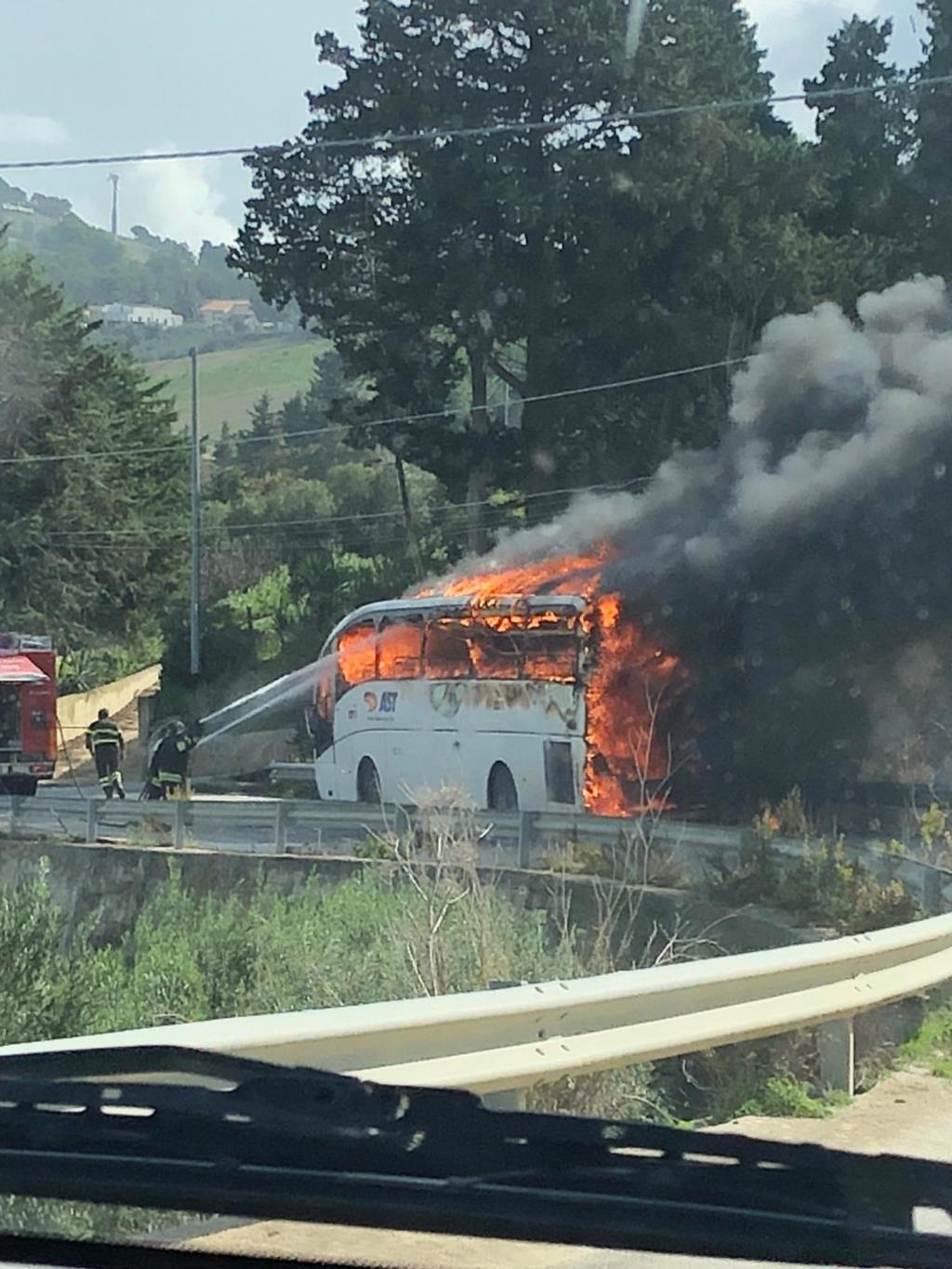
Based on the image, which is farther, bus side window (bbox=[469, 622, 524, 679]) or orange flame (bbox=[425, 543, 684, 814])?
bus side window (bbox=[469, 622, 524, 679])

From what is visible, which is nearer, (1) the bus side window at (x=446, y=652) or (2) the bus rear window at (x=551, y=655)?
(2) the bus rear window at (x=551, y=655)

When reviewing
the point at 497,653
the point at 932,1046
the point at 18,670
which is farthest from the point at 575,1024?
the point at 18,670

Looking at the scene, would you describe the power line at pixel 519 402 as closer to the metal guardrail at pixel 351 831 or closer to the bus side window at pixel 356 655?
the bus side window at pixel 356 655

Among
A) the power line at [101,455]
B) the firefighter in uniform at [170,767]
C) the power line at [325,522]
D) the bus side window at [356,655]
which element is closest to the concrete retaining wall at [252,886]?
the firefighter in uniform at [170,767]

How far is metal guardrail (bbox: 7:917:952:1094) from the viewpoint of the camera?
430 centimetres

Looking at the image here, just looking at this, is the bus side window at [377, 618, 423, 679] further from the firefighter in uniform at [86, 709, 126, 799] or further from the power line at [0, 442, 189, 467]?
the power line at [0, 442, 189, 467]

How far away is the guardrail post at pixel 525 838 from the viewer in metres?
15.5

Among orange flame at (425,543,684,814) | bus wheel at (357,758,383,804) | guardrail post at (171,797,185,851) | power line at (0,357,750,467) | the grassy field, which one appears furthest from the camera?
the grassy field

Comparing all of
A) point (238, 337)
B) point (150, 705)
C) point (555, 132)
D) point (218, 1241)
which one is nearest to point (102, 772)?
point (150, 705)

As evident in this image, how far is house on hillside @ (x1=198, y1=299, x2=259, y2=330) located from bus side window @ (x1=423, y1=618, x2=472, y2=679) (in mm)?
16073

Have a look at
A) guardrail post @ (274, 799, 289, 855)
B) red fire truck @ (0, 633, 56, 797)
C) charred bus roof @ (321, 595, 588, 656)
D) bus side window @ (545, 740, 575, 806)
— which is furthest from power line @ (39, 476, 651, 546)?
guardrail post @ (274, 799, 289, 855)

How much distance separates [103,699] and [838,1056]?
35.4 meters

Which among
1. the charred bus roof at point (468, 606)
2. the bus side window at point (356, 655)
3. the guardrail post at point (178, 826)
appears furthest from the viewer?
the bus side window at point (356, 655)

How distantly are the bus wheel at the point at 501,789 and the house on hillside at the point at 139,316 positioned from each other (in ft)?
88.8
